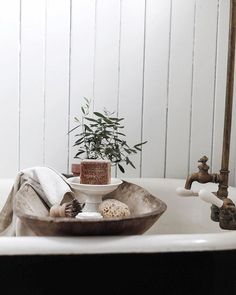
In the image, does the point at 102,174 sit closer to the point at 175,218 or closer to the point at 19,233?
the point at 19,233

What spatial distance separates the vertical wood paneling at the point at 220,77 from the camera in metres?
1.81

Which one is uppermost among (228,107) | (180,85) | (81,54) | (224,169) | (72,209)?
(81,54)

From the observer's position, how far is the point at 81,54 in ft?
5.83

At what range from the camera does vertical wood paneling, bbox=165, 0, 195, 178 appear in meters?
1.81

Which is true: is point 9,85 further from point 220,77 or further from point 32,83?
point 220,77

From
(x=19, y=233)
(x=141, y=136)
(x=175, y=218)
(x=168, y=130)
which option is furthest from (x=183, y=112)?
(x=19, y=233)

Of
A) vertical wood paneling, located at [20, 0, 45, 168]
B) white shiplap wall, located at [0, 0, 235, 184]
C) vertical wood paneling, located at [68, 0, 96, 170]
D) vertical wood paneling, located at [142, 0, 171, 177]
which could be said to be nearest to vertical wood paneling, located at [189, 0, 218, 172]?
white shiplap wall, located at [0, 0, 235, 184]

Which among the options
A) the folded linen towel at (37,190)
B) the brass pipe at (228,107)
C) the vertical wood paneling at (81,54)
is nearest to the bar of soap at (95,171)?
the folded linen towel at (37,190)

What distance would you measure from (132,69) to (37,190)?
78 cm

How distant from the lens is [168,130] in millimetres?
1833

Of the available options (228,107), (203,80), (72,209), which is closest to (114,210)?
(72,209)

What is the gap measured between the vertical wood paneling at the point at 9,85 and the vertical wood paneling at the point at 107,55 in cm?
35

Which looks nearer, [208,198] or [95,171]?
[208,198]

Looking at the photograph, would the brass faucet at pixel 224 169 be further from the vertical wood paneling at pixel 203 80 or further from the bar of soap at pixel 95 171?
the vertical wood paneling at pixel 203 80
